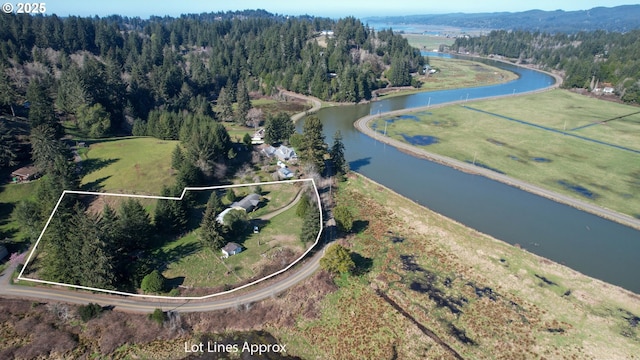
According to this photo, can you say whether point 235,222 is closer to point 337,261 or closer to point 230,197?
point 230,197

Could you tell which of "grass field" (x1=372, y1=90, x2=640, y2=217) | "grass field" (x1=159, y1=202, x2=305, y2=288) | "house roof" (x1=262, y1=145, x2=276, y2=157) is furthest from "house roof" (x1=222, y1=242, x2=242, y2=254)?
"grass field" (x1=372, y1=90, x2=640, y2=217)

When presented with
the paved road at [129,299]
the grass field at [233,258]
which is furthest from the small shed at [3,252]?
the grass field at [233,258]

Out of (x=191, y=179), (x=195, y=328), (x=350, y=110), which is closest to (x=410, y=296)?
(x=195, y=328)

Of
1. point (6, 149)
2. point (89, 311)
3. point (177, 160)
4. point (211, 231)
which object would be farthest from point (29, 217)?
point (211, 231)

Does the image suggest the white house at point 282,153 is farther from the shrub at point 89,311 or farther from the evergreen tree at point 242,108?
the shrub at point 89,311

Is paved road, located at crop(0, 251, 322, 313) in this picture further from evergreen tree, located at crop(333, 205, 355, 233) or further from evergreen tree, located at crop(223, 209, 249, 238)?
evergreen tree, located at crop(333, 205, 355, 233)

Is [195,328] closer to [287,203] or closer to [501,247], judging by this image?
[287,203]
